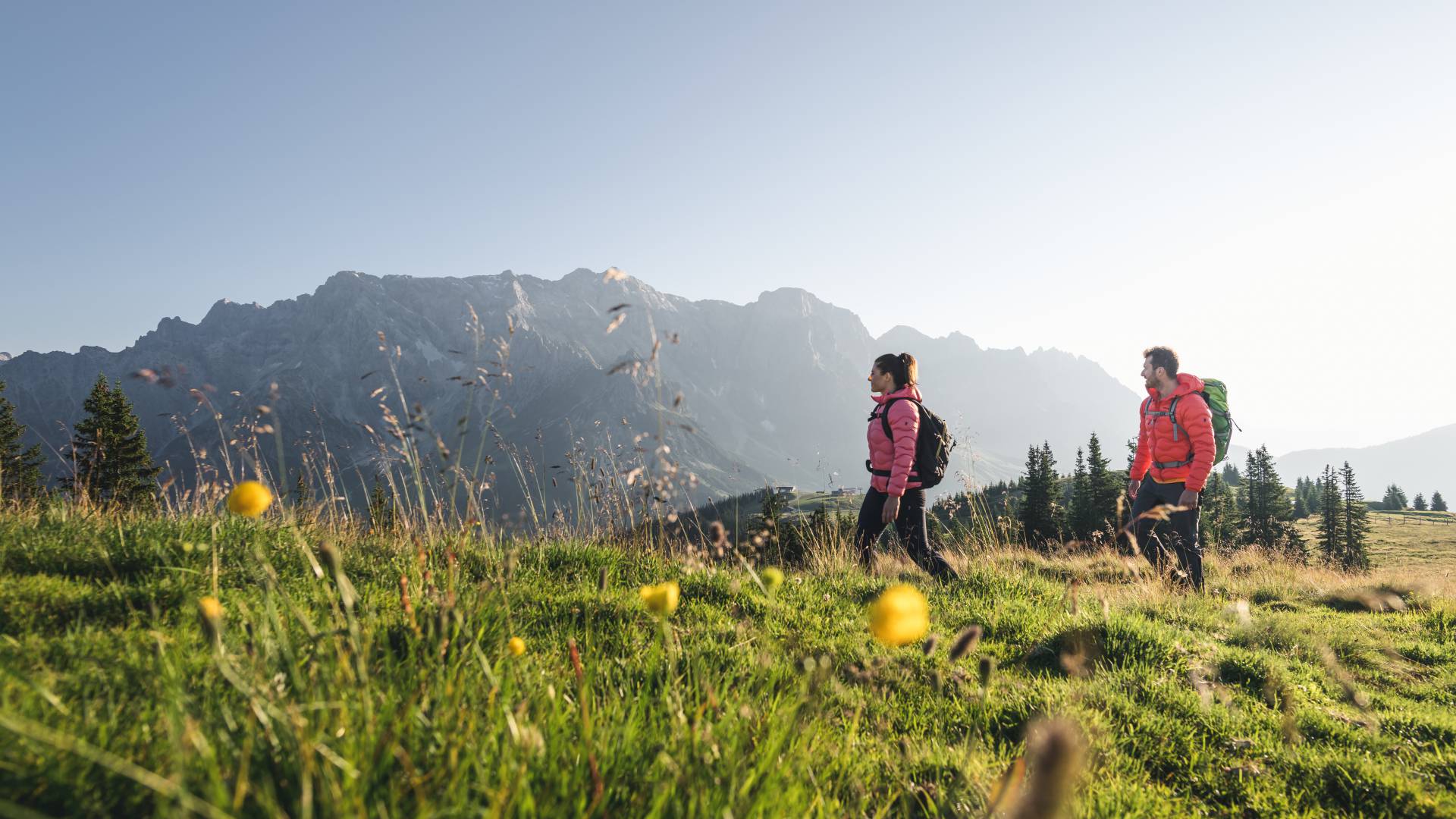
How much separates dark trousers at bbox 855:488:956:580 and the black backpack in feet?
0.69

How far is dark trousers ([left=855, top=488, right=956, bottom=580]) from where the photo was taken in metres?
6.41

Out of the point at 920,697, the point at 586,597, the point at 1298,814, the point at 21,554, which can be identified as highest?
the point at 21,554

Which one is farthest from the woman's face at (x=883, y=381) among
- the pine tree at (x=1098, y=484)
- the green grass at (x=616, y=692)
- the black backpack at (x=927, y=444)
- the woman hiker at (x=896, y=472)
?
the pine tree at (x=1098, y=484)

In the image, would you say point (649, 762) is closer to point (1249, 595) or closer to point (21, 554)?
point (21, 554)

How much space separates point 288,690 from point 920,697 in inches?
109

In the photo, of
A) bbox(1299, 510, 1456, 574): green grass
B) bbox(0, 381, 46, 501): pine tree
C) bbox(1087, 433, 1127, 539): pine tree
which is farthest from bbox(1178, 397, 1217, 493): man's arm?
bbox(1299, 510, 1456, 574): green grass

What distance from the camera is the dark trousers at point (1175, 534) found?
7.08m

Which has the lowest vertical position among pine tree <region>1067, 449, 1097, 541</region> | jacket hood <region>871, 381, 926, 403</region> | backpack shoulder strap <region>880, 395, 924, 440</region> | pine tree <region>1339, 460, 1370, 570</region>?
pine tree <region>1339, 460, 1370, 570</region>

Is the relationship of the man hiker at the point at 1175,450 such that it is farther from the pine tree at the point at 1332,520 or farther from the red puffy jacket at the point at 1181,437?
the pine tree at the point at 1332,520

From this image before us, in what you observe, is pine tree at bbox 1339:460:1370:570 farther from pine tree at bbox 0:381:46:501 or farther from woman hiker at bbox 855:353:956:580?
pine tree at bbox 0:381:46:501

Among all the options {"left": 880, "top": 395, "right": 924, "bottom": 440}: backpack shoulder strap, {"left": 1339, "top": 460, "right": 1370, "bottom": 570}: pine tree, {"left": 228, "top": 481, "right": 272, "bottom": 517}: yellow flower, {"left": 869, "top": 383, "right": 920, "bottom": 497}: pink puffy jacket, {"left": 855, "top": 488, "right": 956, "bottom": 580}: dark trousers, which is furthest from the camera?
{"left": 1339, "top": 460, "right": 1370, "bottom": 570}: pine tree

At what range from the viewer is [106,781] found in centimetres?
133

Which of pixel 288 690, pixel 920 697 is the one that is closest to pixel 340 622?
pixel 288 690

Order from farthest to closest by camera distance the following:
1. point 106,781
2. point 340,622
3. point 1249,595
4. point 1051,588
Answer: point 1249,595 → point 1051,588 → point 340,622 → point 106,781
